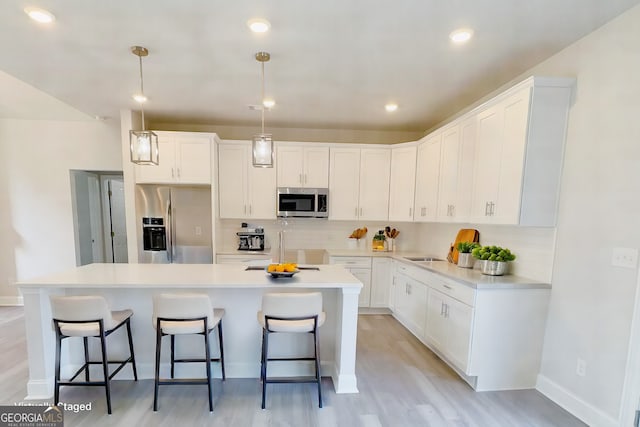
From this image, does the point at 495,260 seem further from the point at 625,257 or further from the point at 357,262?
the point at 357,262

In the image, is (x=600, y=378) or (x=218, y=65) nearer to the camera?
(x=600, y=378)

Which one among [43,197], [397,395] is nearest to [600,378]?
[397,395]

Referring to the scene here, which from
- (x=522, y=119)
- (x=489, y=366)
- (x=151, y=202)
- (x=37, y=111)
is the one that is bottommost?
(x=489, y=366)

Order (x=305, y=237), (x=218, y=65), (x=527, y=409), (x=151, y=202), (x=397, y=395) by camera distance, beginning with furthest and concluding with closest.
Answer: (x=305, y=237), (x=151, y=202), (x=218, y=65), (x=397, y=395), (x=527, y=409)

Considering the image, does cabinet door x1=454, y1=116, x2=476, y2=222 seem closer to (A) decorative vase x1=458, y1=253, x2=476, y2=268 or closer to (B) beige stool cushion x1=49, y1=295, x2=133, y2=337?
(A) decorative vase x1=458, y1=253, x2=476, y2=268

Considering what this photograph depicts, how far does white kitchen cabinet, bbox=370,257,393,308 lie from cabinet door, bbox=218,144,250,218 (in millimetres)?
2125

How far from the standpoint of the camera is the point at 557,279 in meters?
2.24

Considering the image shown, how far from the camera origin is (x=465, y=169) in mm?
2932

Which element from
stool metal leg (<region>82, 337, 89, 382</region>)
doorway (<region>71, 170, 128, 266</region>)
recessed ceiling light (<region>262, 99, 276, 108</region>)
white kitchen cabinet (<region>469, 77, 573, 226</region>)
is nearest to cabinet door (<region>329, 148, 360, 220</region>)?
recessed ceiling light (<region>262, 99, 276, 108</region>)

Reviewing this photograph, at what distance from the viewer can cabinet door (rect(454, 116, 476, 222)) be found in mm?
2834

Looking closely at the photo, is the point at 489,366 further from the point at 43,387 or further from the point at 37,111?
the point at 37,111

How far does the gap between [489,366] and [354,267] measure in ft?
6.62

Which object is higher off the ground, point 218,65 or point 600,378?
point 218,65

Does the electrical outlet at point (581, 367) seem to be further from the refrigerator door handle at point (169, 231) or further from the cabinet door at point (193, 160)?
the refrigerator door handle at point (169, 231)
